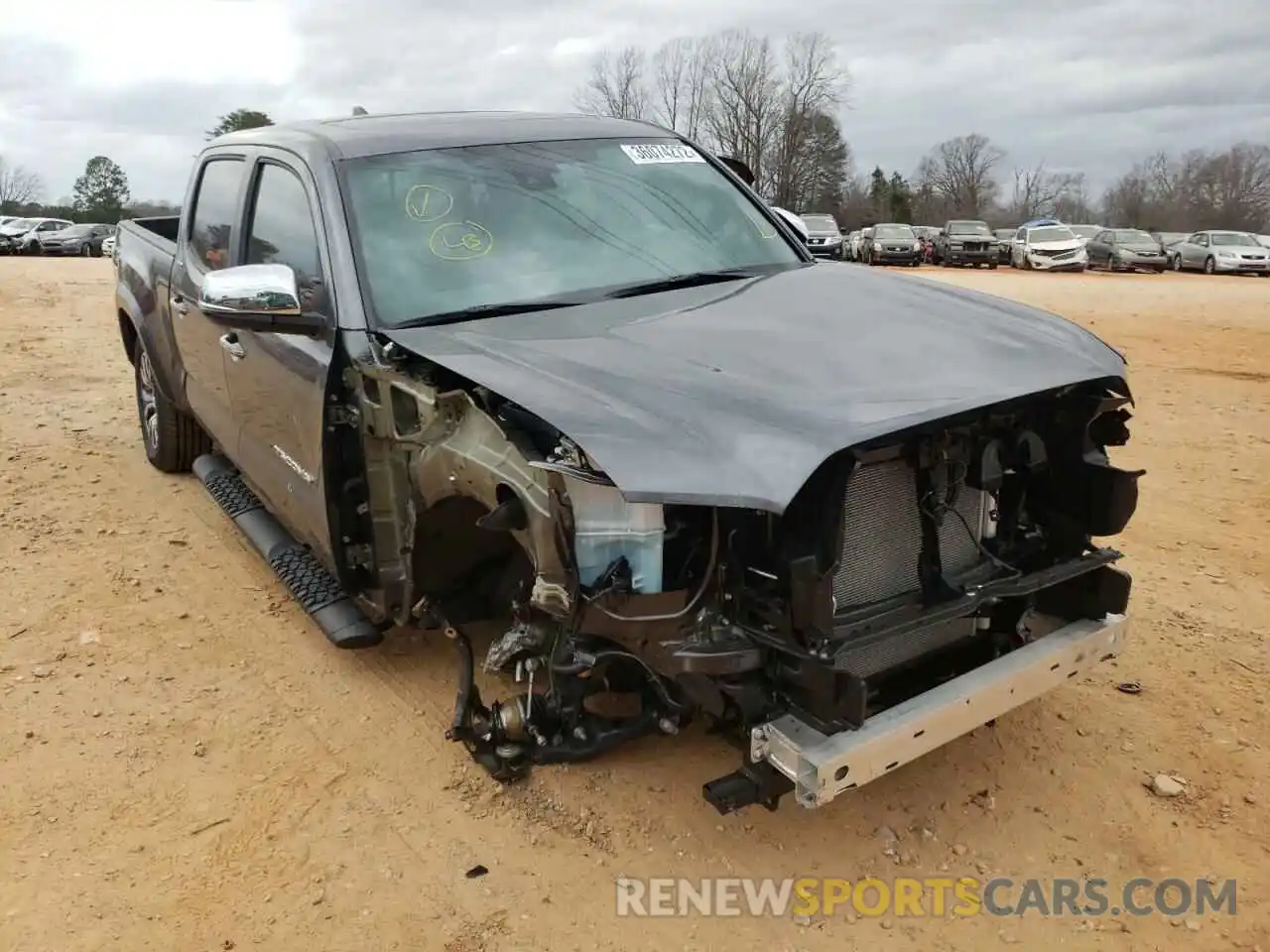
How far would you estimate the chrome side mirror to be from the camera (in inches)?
131

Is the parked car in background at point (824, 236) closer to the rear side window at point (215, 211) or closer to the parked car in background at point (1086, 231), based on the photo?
the parked car in background at point (1086, 231)

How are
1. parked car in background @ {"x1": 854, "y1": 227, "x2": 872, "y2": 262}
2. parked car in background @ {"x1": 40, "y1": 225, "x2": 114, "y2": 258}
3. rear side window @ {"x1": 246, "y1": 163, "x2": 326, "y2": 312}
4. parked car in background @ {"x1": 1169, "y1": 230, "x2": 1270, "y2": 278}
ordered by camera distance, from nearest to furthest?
1. rear side window @ {"x1": 246, "y1": 163, "x2": 326, "y2": 312}
2. parked car in background @ {"x1": 1169, "y1": 230, "x2": 1270, "y2": 278}
3. parked car in background @ {"x1": 854, "y1": 227, "x2": 872, "y2": 262}
4. parked car in background @ {"x1": 40, "y1": 225, "x2": 114, "y2": 258}

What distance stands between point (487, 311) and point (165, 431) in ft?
11.9

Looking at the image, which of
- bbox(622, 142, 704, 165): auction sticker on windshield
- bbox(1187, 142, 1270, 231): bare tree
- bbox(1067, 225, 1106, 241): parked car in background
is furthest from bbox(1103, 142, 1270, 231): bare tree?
bbox(622, 142, 704, 165): auction sticker on windshield

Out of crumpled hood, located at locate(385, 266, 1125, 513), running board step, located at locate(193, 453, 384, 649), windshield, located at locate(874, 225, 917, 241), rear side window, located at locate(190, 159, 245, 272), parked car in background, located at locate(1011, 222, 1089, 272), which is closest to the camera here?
crumpled hood, located at locate(385, 266, 1125, 513)

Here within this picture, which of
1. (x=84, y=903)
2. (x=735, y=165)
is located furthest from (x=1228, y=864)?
(x=735, y=165)

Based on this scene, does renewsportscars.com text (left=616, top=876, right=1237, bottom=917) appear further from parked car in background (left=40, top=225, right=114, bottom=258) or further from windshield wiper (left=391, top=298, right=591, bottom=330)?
parked car in background (left=40, top=225, right=114, bottom=258)

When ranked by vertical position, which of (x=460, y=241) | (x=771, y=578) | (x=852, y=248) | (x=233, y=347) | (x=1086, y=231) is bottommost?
(x=852, y=248)

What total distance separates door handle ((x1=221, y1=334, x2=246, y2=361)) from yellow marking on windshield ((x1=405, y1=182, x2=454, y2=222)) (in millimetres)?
1021

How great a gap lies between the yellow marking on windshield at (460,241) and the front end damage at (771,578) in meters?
0.51

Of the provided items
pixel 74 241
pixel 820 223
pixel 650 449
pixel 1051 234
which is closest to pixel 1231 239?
pixel 1051 234

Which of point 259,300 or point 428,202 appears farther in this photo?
point 428,202

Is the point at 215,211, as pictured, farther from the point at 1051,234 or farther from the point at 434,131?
the point at 1051,234

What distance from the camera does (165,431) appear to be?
6.24 meters
